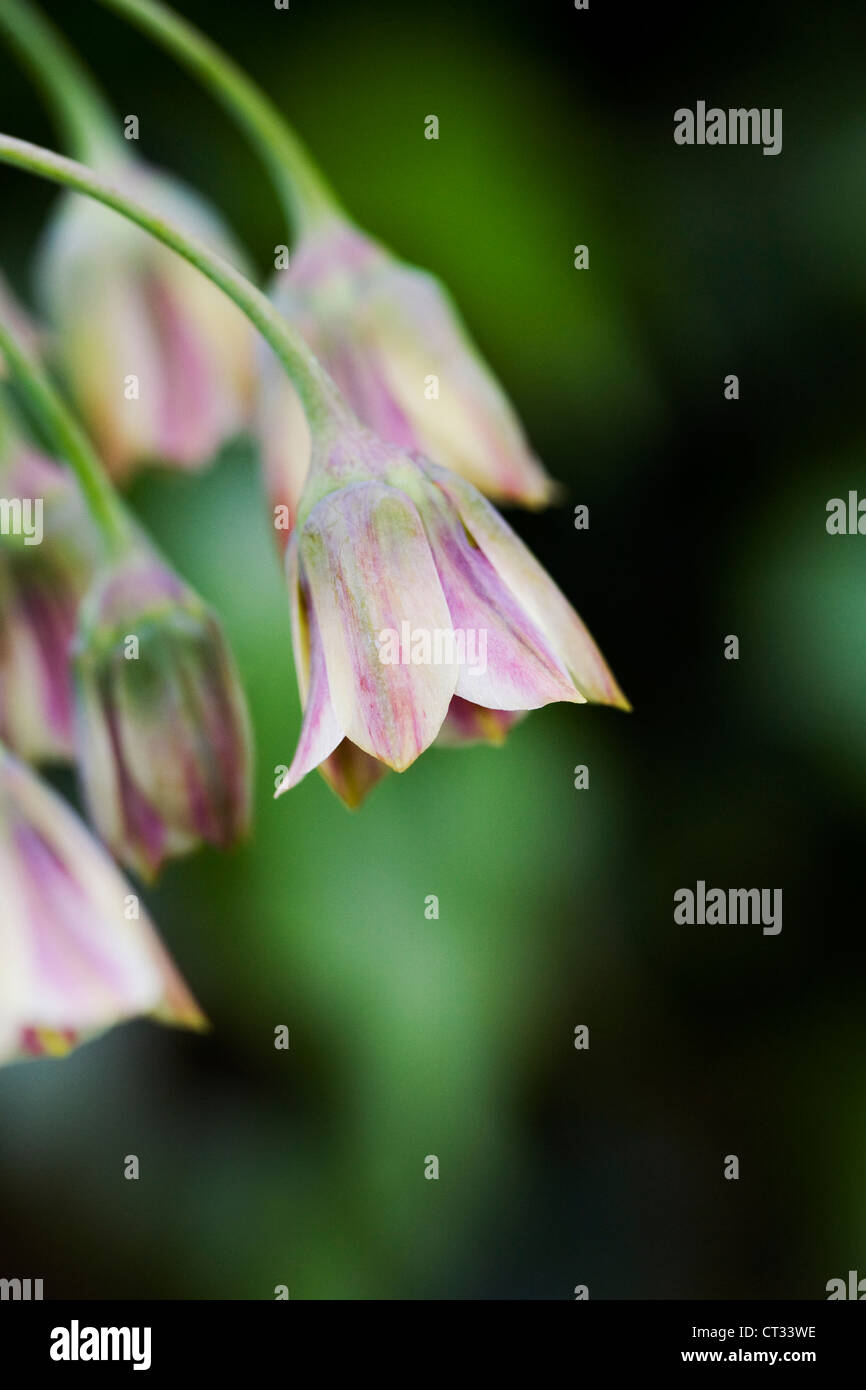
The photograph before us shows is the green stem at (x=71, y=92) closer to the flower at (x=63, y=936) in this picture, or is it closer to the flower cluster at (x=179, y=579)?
the flower cluster at (x=179, y=579)

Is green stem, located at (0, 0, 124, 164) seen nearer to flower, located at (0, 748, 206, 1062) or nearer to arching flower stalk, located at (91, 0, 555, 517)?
arching flower stalk, located at (91, 0, 555, 517)

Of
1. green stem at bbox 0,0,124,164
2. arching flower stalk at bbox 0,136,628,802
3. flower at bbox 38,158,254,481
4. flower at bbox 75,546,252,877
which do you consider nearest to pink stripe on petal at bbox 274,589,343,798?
arching flower stalk at bbox 0,136,628,802

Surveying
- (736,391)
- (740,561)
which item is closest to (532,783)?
(740,561)

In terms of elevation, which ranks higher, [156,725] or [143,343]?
[143,343]

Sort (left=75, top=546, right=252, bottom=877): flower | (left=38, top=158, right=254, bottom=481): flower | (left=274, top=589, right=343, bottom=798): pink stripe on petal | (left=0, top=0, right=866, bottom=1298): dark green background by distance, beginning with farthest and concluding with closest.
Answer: (left=0, top=0, right=866, bottom=1298): dark green background → (left=38, top=158, right=254, bottom=481): flower → (left=75, top=546, right=252, bottom=877): flower → (left=274, top=589, right=343, bottom=798): pink stripe on petal

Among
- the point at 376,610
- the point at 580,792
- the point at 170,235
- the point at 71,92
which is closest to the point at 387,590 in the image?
the point at 376,610

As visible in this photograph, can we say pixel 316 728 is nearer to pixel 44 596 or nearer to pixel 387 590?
pixel 387 590
